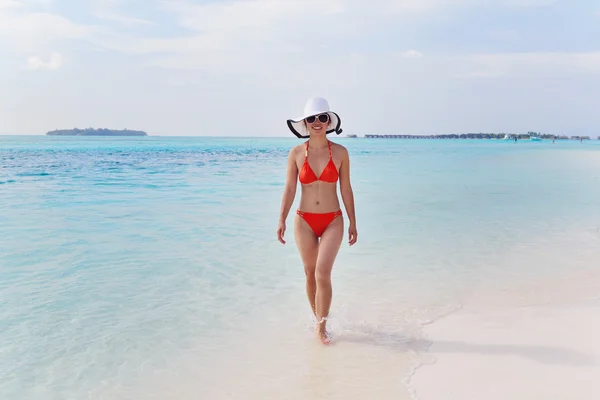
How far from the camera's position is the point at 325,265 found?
4.71 meters

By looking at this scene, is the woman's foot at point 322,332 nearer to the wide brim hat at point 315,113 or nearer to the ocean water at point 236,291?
the ocean water at point 236,291

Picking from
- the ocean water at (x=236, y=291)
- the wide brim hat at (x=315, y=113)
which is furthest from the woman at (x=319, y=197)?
the ocean water at (x=236, y=291)

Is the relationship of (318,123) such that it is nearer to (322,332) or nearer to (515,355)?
(322,332)

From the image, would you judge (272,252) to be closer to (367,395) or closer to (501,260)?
(501,260)

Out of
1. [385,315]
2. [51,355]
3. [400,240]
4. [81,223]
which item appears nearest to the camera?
[51,355]

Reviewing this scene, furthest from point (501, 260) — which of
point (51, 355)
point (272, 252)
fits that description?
point (51, 355)

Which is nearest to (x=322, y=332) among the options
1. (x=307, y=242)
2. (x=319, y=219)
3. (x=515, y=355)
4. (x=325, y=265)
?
(x=325, y=265)

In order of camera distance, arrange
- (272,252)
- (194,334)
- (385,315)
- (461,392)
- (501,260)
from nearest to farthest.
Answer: (461,392) < (194,334) < (385,315) < (501,260) < (272,252)

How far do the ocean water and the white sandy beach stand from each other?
0.23m

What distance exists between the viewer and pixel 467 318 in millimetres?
5441

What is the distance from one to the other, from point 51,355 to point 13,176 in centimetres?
2105

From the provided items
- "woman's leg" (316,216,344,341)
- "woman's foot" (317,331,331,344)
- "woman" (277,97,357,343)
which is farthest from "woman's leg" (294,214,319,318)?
"woman's foot" (317,331,331,344)

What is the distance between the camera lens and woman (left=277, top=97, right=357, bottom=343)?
4723mm

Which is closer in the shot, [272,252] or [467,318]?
[467,318]
